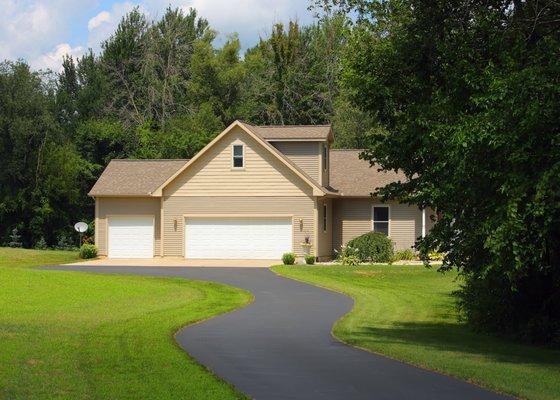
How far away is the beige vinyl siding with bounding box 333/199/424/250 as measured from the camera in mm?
43719

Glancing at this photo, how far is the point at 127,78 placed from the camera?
73.6 m

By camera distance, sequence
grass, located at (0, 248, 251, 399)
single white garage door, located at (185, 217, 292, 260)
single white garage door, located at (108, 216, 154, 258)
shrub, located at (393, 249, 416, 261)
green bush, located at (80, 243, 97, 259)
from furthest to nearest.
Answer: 1. single white garage door, located at (108, 216, 154, 258)
2. green bush, located at (80, 243, 97, 259)
3. shrub, located at (393, 249, 416, 261)
4. single white garage door, located at (185, 217, 292, 260)
5. grass, located at (0, 248, 251, 399)

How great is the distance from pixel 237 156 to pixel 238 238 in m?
3.76

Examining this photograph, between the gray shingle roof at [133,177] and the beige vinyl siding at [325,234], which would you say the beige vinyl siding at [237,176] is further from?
the gray shingle roof at [133,177]

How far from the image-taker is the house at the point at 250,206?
4197 centimetres

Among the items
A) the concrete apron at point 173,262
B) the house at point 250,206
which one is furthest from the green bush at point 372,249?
the concrete apron at point 173,262

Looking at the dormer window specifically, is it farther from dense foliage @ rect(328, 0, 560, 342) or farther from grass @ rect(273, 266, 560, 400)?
dense foliage @ rect(328, 0, 560, 342)

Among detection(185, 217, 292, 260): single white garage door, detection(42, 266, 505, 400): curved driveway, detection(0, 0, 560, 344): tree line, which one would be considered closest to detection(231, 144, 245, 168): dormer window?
detection(185, 217, 292, 260): single white garage door

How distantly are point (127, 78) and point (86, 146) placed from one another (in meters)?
13.6

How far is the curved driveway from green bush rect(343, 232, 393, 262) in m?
16.2

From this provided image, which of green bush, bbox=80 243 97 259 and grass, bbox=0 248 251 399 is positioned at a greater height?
green bush, bbox=80 243 97 259

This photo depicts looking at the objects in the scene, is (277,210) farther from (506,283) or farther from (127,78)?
(127,78)

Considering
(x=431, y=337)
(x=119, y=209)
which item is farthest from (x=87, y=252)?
(x=431, y=337)

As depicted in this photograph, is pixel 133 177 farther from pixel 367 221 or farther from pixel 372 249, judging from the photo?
pixel 372 249
